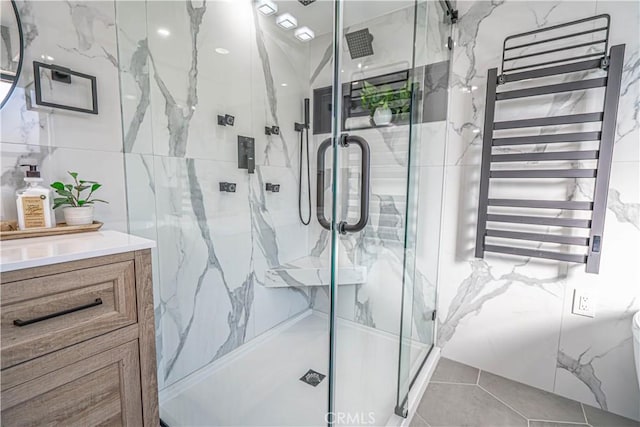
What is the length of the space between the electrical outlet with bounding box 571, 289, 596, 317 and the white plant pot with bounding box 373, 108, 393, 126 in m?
1.32

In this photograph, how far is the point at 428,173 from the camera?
1.74 m

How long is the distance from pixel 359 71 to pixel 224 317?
64.9 inches

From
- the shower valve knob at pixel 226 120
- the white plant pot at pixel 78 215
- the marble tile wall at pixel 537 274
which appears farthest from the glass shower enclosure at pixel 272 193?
the white plant pot at pixel 78 215

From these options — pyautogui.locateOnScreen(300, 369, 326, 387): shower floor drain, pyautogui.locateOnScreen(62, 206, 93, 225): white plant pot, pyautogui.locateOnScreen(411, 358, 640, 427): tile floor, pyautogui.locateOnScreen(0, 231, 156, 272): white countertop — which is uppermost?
pyautogui.locateOnScreen(62, 206, 93, 225): white plant pot

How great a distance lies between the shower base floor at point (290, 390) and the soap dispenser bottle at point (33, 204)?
990 millimetres

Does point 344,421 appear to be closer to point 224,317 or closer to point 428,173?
point 224,317

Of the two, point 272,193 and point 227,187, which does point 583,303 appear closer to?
point 272,193

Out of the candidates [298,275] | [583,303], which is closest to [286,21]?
[298,275]

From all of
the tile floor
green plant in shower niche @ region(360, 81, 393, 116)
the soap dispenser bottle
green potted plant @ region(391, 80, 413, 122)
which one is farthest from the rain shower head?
the tile floor

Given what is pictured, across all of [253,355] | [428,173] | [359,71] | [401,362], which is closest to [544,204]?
[428,173]

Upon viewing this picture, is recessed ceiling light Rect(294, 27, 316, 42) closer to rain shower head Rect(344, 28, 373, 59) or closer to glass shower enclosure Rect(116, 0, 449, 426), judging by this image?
glass shower enclosure Rect(116, 0, 449, 426)

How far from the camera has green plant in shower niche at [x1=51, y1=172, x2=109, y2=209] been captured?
1021mm

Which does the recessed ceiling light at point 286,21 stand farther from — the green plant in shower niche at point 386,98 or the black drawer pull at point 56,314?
the black drawer pull at point 56,314

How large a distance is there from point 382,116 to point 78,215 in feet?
4.73
